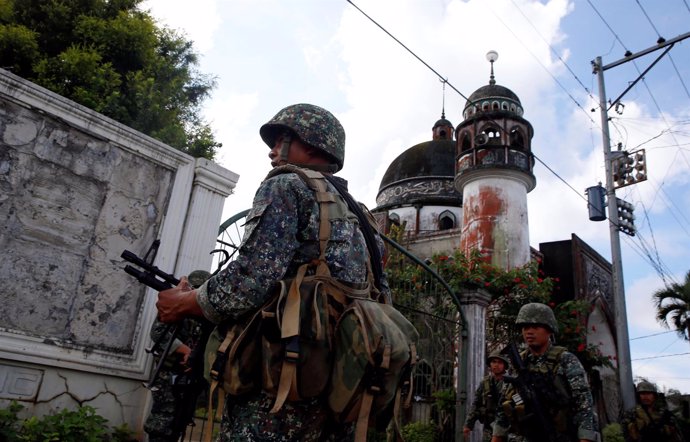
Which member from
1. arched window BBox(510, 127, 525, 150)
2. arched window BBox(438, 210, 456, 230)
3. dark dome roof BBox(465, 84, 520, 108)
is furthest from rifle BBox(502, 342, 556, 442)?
arched window BBox(438, 210, 456, 230)

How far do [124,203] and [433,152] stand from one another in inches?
950

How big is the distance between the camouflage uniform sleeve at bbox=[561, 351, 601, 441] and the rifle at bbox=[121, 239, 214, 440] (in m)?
2.62

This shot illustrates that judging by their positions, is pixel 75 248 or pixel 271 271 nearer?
pixel 271 271

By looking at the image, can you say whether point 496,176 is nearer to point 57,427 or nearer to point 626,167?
point 626,167

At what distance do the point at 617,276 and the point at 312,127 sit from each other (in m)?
13.4

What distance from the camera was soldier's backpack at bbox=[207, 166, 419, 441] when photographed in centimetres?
180

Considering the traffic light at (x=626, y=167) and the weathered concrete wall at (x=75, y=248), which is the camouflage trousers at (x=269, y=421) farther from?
the traffic light at (x=626, y=167)

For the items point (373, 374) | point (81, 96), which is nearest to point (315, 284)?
point (373, 374)

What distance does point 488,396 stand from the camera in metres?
5.70

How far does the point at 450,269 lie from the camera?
1094 centimetres

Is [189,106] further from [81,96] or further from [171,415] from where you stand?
[171,415]

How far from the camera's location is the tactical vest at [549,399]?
3.79 m

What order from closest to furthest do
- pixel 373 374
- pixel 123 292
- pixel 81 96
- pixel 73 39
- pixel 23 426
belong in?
pixel 373 374 → pixel 23 426 → pixel 123 292 → pixel 81 96 → pixel 73 39

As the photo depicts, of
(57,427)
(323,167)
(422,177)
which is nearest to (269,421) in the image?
(323,167)
